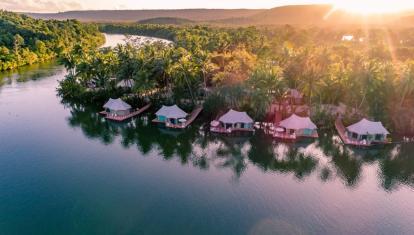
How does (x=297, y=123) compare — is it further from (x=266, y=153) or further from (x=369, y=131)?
(x=369, y=131)

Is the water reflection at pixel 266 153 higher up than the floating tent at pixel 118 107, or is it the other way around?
the floating tent at pixel 118 107

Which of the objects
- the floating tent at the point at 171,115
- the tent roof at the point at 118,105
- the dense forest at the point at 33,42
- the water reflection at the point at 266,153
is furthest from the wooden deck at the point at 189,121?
the dense forest at the point at 33,42

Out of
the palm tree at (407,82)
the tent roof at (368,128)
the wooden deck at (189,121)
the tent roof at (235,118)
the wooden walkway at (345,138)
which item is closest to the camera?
the wooden walkway at (345,138)

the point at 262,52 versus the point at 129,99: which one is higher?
the point at 262,52

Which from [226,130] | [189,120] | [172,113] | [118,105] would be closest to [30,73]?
[118,105]

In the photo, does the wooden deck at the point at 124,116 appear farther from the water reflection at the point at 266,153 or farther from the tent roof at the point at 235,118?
the tent roof at the point at 235,118

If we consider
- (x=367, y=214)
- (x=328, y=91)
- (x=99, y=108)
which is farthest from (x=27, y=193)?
(x=328, y=91)

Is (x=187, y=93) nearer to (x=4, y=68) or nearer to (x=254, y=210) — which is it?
(x=254, y=210)
